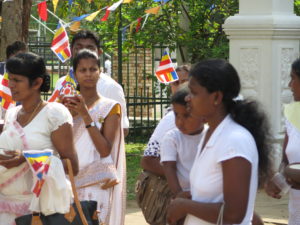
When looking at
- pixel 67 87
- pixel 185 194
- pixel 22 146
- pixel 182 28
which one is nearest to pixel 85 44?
pixel 67 87

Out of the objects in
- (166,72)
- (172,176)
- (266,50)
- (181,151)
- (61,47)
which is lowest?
(172,176)

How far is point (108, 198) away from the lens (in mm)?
5527

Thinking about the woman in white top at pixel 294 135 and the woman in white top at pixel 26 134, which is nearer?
the woman in white top at pixel 26 134

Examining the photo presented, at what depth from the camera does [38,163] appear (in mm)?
4238

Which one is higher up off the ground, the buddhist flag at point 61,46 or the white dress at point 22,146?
the buddhist flag at point 61,46

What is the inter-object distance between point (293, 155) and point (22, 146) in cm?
159

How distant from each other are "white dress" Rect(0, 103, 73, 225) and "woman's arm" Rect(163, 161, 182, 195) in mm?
617

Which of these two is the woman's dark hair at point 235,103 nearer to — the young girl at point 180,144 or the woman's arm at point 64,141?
the young girl at point 180,144

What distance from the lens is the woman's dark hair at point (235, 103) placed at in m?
3.44

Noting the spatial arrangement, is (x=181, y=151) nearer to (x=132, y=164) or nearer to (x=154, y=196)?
(x=154, y=196)

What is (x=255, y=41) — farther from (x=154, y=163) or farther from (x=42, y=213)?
(x=42, y=213)

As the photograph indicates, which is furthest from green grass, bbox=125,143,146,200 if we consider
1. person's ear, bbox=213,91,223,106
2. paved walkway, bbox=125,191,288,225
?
person's ear, bbox=213,91,223,106

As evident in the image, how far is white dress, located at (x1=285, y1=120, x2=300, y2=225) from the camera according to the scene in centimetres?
464

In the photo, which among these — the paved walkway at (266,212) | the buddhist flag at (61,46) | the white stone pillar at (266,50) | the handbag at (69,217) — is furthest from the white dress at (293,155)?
the white stone pillar at (266,50)
